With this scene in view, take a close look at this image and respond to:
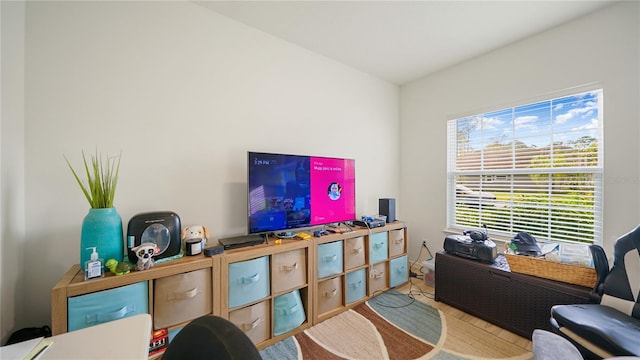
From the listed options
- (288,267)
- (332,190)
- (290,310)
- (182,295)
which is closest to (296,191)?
(332,190)

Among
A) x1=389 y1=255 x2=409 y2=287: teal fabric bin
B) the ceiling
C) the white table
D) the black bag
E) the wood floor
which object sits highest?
the ceiling

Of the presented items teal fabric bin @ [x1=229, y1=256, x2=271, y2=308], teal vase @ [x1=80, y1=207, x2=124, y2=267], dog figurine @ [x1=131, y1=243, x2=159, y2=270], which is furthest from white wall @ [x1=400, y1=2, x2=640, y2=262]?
teal vase @ [x1=80, y1=207, x2=124, y2=267]

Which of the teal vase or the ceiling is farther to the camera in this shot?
the ceiling

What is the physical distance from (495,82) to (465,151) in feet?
2.49

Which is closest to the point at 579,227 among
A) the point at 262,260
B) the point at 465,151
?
the point at 465,151

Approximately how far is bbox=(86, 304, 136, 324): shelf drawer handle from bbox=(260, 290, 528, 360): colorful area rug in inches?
35.4

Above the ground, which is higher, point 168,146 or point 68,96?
point 68,96

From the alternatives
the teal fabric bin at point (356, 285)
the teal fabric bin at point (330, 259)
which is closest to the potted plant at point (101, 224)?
the teal fabric bin at point (330, 259)

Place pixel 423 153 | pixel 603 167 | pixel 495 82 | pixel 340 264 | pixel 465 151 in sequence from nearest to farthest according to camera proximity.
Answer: pixel 603 167 → pixel 340 264 → pixel 495 82 → pixel 465 151 → pixel 423 153

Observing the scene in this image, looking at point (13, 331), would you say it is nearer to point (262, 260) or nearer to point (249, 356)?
point (262, 260)

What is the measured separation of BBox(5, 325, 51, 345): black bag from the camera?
115 centimetres

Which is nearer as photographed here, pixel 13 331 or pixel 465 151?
pixel 13 331

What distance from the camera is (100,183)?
1.32 meters

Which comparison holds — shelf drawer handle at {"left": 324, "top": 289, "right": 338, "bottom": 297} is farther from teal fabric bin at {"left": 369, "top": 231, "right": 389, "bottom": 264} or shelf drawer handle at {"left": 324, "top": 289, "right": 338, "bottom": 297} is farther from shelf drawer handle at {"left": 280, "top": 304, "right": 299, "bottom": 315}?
teal fabric bin at {"left": 369, "top": 231, "right": 389, "bottom": 264}
